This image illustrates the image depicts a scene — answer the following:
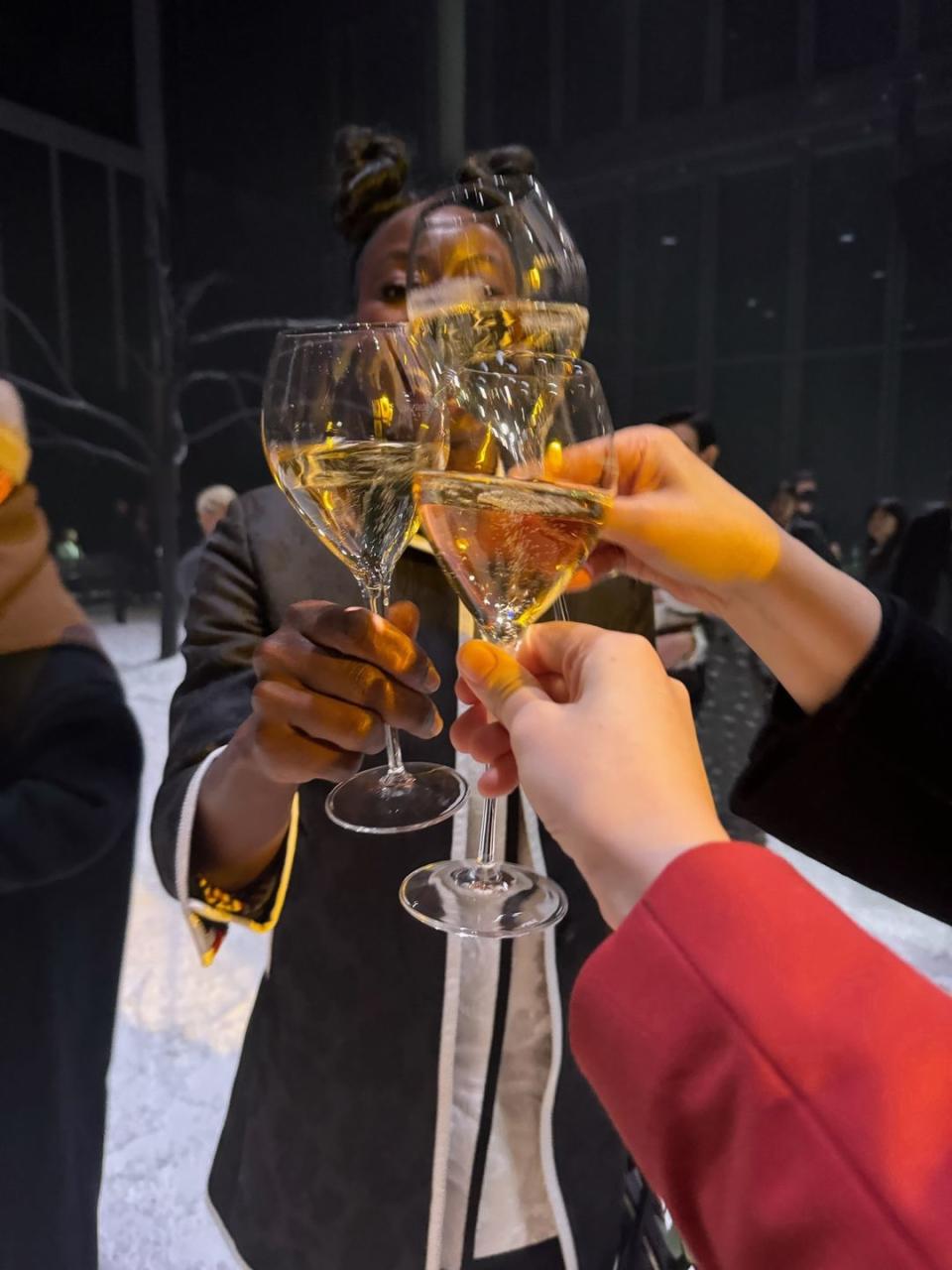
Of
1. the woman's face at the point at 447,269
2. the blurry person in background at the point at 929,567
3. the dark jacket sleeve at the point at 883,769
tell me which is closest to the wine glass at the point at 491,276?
the woman's face at the point at 447,269

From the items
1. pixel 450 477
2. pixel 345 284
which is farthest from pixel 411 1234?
pixel 345 284

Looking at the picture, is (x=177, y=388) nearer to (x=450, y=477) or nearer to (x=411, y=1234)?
(x=450, y=477)

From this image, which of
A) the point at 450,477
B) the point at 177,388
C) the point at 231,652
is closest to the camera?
the point at 450,477

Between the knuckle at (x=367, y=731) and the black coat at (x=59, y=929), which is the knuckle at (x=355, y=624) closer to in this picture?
the knuckle at (x=367, y=731)

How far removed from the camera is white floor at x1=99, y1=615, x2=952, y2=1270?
1133 mm

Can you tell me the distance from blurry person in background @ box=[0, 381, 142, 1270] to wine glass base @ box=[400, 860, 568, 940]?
41cm

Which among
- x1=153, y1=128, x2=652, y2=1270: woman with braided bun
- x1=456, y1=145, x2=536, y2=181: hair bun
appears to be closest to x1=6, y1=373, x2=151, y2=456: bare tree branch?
x1=153, y1=128, x2=652, y2=1270: woman with braided bun

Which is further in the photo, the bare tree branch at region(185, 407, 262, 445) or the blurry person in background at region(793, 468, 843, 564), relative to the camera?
the blurry person in background at region(793, 468, 843, 564)

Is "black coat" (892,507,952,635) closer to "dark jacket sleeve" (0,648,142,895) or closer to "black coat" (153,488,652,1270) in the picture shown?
"black coat" (153,488,652,1270)

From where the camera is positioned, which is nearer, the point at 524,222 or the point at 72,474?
the point at 524,222

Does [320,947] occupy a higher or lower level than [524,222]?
lower

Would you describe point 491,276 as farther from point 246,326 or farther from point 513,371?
point 246,326

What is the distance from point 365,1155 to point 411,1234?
0.27 feet

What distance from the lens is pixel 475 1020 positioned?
791mm
